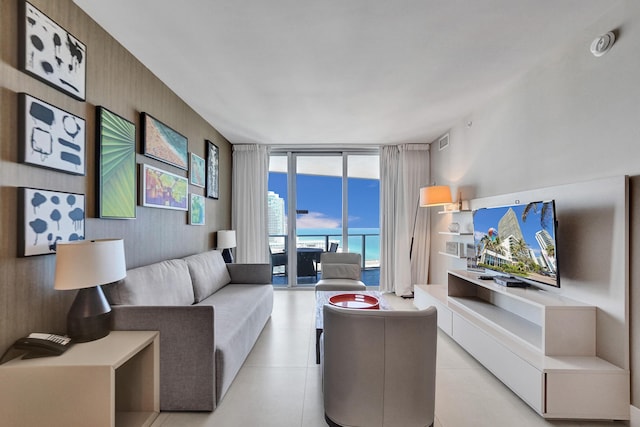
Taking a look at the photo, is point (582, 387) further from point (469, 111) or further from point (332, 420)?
point (469, 111)

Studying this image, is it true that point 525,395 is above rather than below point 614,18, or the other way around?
below

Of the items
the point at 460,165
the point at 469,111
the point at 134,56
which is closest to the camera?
the point at 134,56

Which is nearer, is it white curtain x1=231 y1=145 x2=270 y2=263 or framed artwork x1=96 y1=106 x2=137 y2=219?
framed artwork x1=96 y1=106 x2=137 y2=219

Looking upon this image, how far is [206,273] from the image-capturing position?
3.12 meters

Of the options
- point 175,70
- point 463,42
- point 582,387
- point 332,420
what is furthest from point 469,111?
point 332,420

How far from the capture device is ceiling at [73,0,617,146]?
1.78 meters

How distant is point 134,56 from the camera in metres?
2.34

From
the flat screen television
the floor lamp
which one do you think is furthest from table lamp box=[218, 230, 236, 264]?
the flat screen television

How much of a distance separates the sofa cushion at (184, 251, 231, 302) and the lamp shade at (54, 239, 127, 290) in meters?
1.34

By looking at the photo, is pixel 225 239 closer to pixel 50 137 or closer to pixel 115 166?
pixel 115 166

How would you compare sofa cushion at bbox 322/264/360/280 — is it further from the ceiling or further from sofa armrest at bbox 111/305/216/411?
sofa armrest at bbox 111/305/216/411

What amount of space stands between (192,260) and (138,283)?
39.0 inches

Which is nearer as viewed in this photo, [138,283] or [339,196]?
[138,283]

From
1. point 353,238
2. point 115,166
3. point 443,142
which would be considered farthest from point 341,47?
point 353,238
